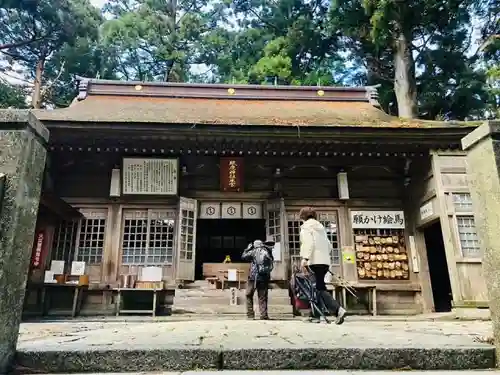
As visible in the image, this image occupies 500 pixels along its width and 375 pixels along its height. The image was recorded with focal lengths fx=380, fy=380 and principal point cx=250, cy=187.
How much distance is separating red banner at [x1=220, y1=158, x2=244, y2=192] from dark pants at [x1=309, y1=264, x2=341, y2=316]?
495cm

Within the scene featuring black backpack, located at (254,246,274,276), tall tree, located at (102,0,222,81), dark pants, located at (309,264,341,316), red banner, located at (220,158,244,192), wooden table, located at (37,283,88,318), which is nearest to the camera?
dark pants, located at (309,264,341,316)

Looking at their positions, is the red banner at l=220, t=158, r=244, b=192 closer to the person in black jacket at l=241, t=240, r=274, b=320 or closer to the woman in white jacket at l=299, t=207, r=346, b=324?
the person in black jacket at l=241, t=240, r=274, b=320

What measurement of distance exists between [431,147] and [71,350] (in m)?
9.50

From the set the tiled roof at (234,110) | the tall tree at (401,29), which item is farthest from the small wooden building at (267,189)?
the tall tree at (401,29)

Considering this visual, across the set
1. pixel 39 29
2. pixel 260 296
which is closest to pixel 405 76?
pixel 260 296

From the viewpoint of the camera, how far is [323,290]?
5801mm

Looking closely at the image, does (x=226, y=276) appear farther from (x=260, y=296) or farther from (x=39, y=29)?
(x=39, y=29)

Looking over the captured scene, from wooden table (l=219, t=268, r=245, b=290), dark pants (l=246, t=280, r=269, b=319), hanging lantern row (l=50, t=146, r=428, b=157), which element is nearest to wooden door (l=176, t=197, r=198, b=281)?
wooden table (l=219, t=268, r=245, b=290)

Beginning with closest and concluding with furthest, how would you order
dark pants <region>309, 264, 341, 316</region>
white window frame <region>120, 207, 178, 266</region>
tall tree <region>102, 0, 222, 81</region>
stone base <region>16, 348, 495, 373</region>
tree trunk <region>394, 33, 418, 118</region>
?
stone base <region>16, 348, 495, 373</region>
dark pants <region>309, 264, 341, 316</region>
white window frame <region>120, 207, 178, 266</region>
tree trunk <region>394, 33, 418, 118</region>
tall tree <region>102, 0, 222, 81</region>

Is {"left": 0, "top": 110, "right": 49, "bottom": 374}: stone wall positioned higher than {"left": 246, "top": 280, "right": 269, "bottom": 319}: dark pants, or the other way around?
{"left": 0, "top": 110, "right": 49, "bottom": 374}: stone wall

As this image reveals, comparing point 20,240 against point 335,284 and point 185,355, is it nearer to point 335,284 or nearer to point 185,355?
point 185,355

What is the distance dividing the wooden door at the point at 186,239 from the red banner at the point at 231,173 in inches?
40.2

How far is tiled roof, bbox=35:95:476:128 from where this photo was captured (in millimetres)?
10594

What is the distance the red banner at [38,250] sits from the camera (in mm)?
9239
